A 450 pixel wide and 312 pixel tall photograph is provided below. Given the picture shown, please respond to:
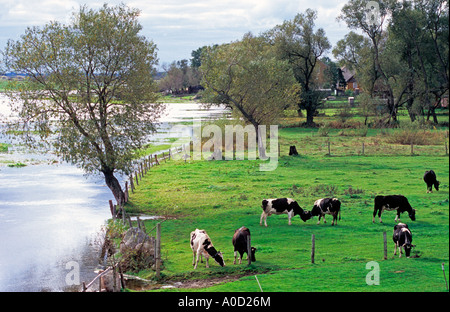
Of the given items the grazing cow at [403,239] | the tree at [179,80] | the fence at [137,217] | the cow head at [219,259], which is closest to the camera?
the fence at [137,217]

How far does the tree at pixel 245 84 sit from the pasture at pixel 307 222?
5223 mm

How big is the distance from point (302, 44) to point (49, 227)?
195ft

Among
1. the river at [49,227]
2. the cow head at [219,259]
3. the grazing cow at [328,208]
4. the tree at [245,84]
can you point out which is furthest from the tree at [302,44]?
the cow head at [219,259]

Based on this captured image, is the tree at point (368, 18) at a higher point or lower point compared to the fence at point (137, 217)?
higher

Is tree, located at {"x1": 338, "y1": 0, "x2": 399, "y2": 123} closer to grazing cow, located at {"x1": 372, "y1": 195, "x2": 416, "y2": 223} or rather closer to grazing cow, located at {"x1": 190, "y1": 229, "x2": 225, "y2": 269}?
grazing cow, located at {"x1": 372, "y1": 195, "x2": 416, "y2": 223}

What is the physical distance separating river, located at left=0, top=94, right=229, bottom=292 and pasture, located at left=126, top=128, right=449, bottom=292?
3096mm

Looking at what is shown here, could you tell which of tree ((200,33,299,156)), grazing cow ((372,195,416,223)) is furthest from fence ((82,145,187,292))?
grazing cow ((372,195,416,223))

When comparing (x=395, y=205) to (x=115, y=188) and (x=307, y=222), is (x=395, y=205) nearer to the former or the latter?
(x=307, y=222)

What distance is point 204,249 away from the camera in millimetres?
20781

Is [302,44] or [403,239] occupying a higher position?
[302,44]

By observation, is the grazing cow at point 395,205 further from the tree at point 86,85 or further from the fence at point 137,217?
the tree at point 86,85

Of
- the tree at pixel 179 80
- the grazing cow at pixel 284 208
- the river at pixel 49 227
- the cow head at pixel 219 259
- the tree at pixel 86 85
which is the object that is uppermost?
the tree at pixel 179 80

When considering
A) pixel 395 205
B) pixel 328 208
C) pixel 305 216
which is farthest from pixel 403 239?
pixel 305 216

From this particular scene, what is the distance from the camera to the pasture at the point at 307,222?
59.3 ft
